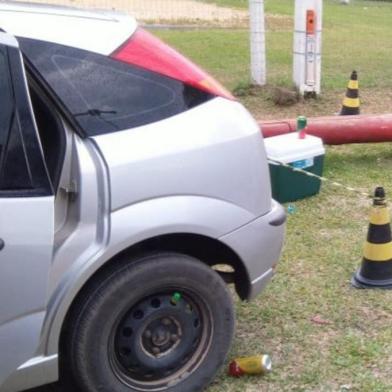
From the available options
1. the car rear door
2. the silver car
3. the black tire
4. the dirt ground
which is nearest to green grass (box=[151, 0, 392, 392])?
the black tire

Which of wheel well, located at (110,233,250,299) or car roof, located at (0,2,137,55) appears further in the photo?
wheel well, located at (110,233,250,299)

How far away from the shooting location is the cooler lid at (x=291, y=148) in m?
5.48

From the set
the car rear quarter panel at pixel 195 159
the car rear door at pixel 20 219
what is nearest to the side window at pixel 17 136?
the car rear door at pixel 20 219

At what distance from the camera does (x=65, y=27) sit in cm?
297

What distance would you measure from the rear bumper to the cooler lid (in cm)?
207

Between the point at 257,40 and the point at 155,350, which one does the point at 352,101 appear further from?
the point at 155,350

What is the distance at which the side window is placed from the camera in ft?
8.89

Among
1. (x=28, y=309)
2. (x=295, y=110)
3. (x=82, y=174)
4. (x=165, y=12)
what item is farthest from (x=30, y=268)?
(x=165, y=12)

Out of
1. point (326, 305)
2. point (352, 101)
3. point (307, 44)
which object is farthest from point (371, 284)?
point (307, 44)

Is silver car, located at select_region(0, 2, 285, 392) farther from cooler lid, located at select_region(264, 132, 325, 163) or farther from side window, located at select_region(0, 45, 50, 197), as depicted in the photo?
cooler lid, located at select_region(264, 132, 325, 163)

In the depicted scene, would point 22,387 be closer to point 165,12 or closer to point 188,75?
point 188,75

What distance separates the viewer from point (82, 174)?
9.18 feet

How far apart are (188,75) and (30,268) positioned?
1.07 meters

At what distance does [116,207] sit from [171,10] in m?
19.5
